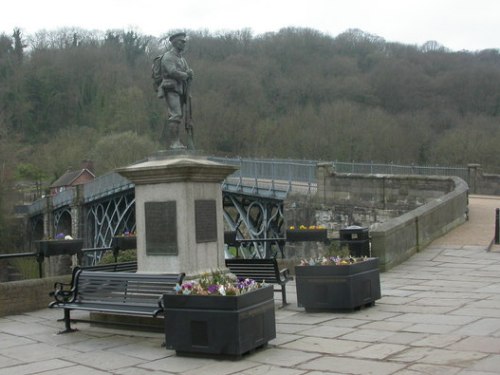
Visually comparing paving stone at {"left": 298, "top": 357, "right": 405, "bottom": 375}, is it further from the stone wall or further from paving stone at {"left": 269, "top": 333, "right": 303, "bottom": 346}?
the stone wall

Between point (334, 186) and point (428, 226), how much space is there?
11.5 m

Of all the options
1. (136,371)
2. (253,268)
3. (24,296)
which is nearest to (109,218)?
(24,296)

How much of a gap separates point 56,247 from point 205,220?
11.6 feet

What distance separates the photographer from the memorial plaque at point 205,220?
30.8 feet

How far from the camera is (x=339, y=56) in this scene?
92.4 meters

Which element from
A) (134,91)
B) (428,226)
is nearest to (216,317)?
(428,226)

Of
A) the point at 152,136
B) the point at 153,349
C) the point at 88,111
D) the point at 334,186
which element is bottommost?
the point at 153,349

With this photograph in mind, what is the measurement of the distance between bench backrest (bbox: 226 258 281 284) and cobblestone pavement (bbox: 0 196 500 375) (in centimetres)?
59

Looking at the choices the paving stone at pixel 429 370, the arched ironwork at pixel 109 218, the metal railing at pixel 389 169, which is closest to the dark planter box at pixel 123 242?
the paving stone at pixel 429 370

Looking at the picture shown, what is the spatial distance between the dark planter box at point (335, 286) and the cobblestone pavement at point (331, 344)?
0.17 m

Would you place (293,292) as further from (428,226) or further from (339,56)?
(339,56)

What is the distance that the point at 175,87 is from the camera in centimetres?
1030

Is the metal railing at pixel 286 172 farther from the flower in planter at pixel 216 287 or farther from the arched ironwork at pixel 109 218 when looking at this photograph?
the flower in planter at pixel 216 287

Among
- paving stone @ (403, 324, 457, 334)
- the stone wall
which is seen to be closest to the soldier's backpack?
paving stone @ (403, 324, 457, 334)
